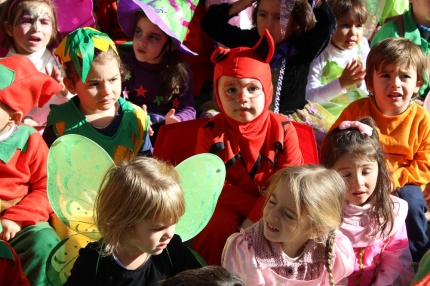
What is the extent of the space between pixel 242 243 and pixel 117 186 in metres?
0.57

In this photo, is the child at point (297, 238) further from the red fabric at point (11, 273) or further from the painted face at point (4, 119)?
the painted face at point (4, 119)

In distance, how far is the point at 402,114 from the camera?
334 centimetres

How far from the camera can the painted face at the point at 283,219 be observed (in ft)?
7.72

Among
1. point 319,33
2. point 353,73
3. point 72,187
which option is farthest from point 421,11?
point 72,187

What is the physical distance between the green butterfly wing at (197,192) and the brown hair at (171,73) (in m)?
1.18

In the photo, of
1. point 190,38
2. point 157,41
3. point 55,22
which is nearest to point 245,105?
point 157,41

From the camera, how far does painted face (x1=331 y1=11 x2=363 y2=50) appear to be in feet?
13.3

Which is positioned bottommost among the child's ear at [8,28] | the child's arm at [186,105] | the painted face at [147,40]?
the child's arm at [186,105]

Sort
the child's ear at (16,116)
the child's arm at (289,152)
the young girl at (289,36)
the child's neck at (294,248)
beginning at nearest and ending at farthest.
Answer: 1. the child's neck at (294,248)
2. the child's ear at (16,116)
3. the child's arm at (289,152)
4. the young girl at (289,36)

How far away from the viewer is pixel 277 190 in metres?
2.40

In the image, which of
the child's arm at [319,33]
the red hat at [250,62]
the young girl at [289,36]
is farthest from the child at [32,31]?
the child's arm at [319,33]

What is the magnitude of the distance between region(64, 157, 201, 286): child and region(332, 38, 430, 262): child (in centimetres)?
136

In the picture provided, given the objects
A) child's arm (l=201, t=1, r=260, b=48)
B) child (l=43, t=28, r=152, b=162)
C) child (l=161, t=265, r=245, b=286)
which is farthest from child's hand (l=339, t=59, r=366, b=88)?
child (l=161, t=265, r=245, b=286)

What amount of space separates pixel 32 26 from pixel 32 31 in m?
0.03
